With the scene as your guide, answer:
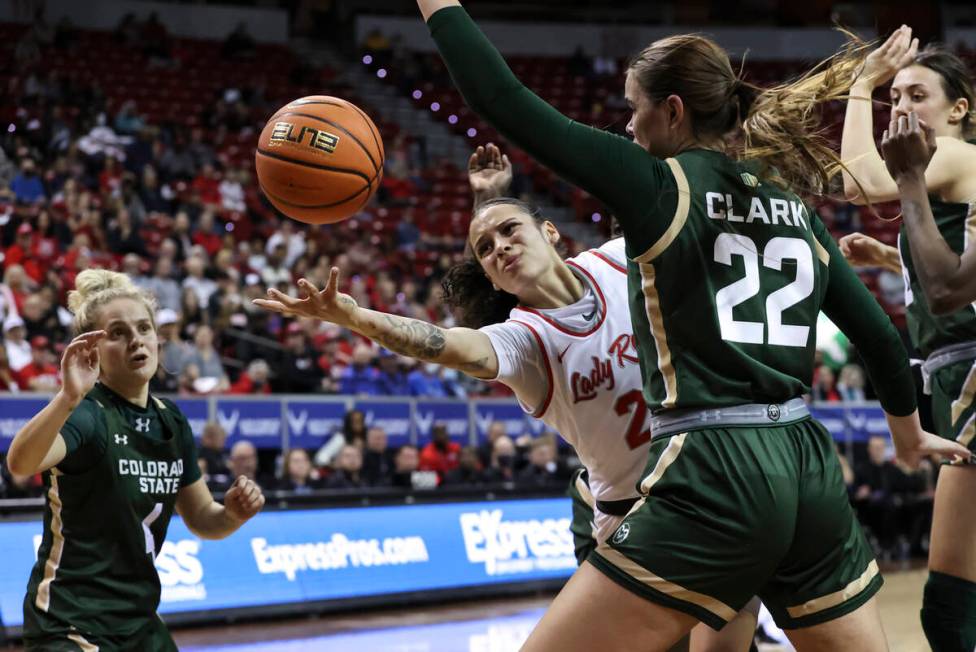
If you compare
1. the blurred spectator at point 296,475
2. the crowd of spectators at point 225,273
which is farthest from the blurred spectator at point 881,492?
the blurred spectator at point 296,475

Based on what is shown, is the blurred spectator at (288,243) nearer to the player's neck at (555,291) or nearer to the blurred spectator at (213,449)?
the blurred spectator at (213,449)

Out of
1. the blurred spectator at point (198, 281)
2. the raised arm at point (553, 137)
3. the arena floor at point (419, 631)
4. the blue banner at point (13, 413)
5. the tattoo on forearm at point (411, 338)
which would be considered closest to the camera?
the raised arm at point (553, 137)

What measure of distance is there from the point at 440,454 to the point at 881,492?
5.11 meters

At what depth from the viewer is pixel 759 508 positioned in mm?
2475

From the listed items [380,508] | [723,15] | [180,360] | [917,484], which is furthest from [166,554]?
[723,15]

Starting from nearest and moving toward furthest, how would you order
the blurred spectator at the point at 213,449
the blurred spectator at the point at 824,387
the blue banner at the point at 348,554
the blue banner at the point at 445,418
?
the blue banner at the point at 348,554, the blurred spectator at the point at 213,449, the blue banner at the point at 445,418, the blurred spectator at the point at 824,387

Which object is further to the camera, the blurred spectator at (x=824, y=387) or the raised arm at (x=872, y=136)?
the blurred spectator at (x=824, y=387)

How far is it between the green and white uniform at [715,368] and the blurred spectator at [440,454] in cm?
844

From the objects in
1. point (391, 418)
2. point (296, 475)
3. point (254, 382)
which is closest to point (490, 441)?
point (391, 418)

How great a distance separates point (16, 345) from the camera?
9.92 m

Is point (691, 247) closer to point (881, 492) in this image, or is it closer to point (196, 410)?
point (196, 410)

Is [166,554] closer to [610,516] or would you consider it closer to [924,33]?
[610,516]

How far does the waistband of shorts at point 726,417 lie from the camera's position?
257 centimetres

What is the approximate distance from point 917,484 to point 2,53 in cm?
1466
